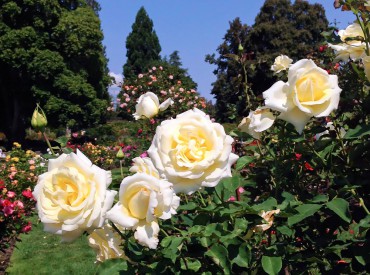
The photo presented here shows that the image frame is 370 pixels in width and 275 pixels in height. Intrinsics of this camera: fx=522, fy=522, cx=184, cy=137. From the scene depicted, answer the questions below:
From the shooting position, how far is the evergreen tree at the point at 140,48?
47125mm

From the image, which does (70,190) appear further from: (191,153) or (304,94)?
(304,94)

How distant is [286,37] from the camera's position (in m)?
28.5

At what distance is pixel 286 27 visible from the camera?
28.7 metres

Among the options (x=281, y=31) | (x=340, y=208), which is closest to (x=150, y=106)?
(x=340, y=208)

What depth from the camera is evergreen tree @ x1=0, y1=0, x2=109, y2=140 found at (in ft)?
72.3

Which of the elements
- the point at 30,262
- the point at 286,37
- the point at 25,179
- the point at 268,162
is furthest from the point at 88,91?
the point at 268,162

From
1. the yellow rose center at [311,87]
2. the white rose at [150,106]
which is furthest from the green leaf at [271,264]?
the white rose at [150,106]

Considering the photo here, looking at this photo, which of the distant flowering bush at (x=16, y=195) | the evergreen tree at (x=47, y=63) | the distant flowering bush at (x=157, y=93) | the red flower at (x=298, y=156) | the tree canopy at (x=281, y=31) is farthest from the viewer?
the tree canopy at (x=281, y=31)

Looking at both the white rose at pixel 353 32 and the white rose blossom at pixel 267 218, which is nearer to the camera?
the white rose blossom at pixel 267 218

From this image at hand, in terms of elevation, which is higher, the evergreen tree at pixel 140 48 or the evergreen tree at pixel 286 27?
the evergreen tree at pixel 140 48

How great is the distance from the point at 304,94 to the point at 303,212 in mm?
288

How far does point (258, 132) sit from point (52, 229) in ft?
2.04

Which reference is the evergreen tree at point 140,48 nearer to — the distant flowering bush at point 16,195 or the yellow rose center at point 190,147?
the distant flowering bush at point 16,195

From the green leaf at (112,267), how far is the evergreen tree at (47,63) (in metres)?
21.4
